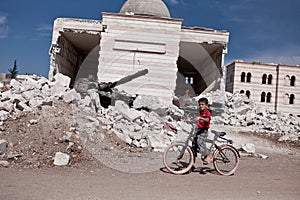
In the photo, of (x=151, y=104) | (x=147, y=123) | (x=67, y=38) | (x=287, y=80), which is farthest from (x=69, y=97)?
(x=287, y=80)

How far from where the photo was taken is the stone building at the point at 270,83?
29.4 meters

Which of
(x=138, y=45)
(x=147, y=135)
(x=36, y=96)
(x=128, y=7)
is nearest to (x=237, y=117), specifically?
(x=138, y=45)

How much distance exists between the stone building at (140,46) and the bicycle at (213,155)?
7.51 metres

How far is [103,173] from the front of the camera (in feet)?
19.7

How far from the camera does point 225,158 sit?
257 inches

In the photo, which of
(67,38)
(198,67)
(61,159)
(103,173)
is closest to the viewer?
(103,173)

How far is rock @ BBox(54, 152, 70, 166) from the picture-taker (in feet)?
20.3

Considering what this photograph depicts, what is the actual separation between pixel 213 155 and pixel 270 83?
26242mm

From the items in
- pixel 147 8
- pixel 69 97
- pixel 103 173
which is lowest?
pixel 103 173

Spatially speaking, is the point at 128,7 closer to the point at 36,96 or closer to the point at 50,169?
the point at 36,96

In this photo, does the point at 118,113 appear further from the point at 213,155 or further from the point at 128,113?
the point at 213,155

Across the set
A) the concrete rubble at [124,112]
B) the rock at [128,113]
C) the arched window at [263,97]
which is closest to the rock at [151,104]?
the concrete rubble at [124,112]

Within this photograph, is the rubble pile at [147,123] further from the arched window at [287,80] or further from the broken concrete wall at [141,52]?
the arched window at [287,80]

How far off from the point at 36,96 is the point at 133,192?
19.7 feet
